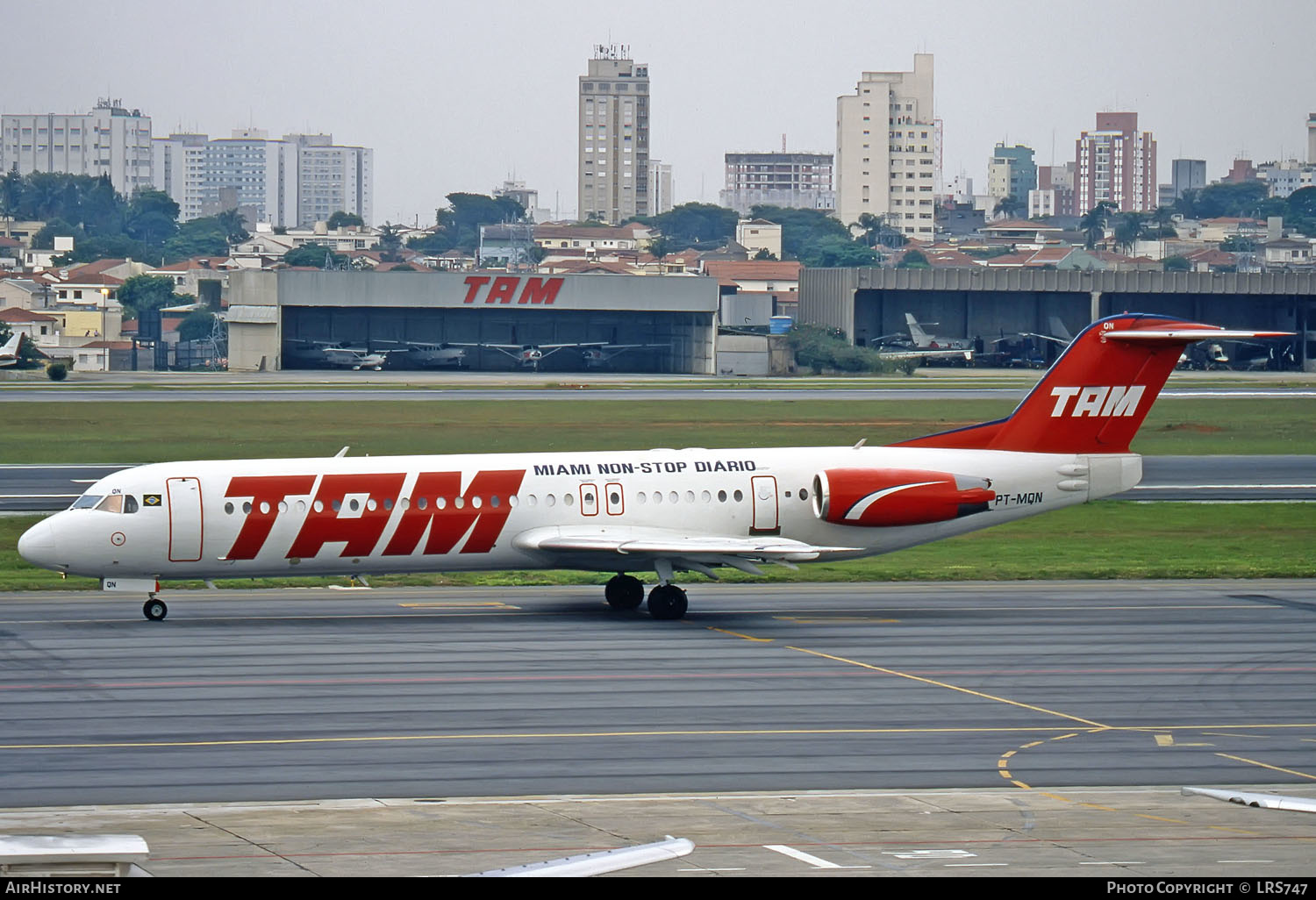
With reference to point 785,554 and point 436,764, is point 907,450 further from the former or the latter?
point 436,764

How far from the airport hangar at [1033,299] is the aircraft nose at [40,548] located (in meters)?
114

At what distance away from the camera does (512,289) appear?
126m

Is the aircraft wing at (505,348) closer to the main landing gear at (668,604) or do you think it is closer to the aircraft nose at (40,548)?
the main landing gear at (668,604)

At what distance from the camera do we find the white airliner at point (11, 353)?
11780cm

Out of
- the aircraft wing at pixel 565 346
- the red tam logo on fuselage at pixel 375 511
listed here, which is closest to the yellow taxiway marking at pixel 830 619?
the red tam logo on fuselage at pixel 375 511

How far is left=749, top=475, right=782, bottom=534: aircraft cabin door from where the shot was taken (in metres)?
35.0

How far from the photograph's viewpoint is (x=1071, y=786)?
68.2 ft

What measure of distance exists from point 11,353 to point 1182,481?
9006cm

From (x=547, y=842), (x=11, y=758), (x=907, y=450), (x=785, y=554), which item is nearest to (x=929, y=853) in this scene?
(x=547, y=842)

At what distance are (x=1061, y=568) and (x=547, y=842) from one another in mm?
26481

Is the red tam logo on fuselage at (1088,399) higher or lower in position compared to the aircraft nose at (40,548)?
higher
